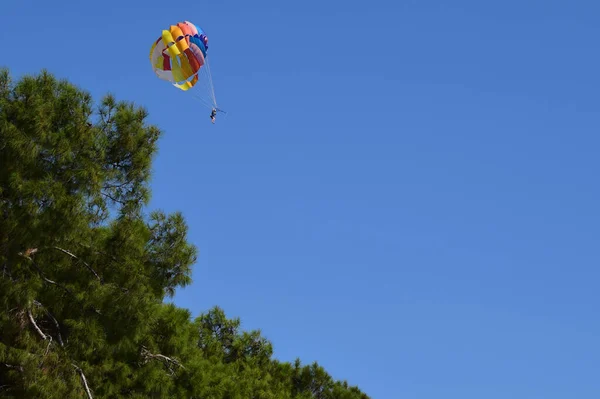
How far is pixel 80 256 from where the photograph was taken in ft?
40.1

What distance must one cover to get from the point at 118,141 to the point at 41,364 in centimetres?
354

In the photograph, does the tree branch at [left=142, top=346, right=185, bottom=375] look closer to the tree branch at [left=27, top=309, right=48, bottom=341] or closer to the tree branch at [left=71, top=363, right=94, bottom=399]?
the tree branch at [left=71, top=363, right=94, bottom=399]

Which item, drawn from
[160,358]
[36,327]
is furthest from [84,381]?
[160,358]

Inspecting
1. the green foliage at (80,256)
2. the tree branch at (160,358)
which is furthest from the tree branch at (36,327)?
the tree branch at (160,358)

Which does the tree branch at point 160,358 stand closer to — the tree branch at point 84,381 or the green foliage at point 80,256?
the green foliage at point 80,256

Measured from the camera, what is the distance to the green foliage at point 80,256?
35.2ft

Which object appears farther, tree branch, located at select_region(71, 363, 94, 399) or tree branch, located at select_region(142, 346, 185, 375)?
tree branch, located at select_region(142, 346, 185, 375)

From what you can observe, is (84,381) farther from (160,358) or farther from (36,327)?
(160,358)

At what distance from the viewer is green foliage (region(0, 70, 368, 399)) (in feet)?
35.2

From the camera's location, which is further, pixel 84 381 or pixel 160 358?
pixel 160 358

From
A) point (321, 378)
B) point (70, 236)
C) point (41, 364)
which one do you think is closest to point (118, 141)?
point (70, 236)

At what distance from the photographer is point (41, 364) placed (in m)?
11.0

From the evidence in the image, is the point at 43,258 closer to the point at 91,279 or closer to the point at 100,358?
the point at 91,279

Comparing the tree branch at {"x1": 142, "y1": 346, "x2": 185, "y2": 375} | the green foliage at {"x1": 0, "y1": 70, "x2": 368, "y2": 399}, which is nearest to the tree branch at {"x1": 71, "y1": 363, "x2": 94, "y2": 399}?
the green foliage at {"x1": 0, "y1": 70, "x2": 368, "y2": 399}
